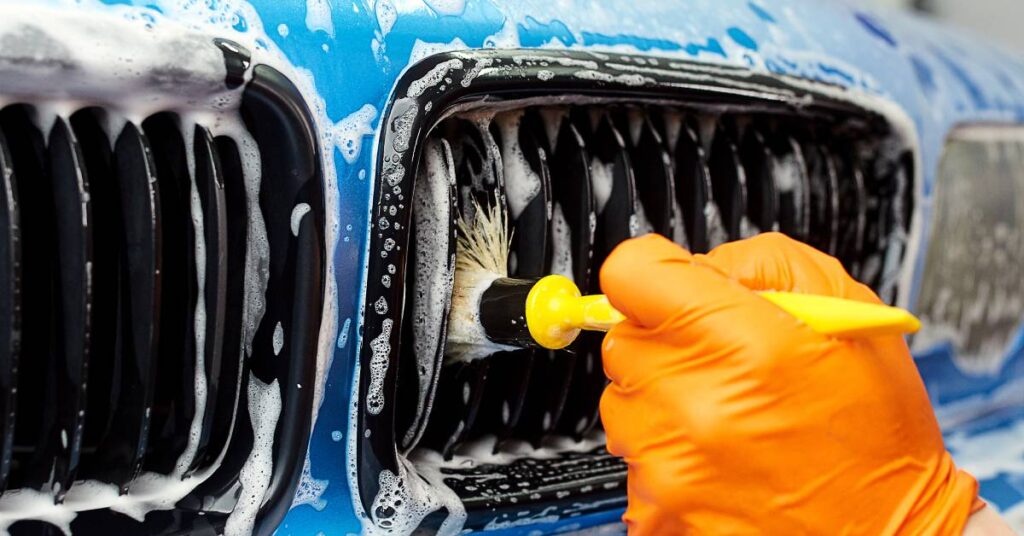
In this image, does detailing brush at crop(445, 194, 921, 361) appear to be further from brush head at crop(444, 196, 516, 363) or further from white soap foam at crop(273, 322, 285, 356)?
white soap foam at crop(273, 322, 285, 356)

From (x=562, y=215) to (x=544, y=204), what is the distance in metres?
0.05

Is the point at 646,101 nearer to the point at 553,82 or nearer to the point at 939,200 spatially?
the point at 553,82

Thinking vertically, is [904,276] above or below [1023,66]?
below

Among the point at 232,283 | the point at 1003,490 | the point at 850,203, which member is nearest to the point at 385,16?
the point at 232,283

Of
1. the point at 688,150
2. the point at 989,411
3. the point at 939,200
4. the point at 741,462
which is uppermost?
the point at 688,150

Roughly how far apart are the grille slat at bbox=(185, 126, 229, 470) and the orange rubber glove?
32 cm

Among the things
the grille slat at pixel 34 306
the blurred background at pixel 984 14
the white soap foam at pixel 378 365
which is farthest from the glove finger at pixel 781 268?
the blurred background at pixel 984 14

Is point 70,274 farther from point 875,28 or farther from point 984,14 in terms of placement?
point 984,14

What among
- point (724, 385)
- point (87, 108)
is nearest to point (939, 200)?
point (724, 385)

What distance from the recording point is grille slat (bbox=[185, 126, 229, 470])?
78cm

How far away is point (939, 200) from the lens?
4.69 feet

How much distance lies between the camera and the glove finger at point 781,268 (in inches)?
29.0

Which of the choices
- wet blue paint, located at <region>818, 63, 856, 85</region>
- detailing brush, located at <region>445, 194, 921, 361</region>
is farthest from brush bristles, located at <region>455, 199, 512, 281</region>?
wet blue paint, located at <region>818, 63, 856, 85</region>

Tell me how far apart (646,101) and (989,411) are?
101 cm
